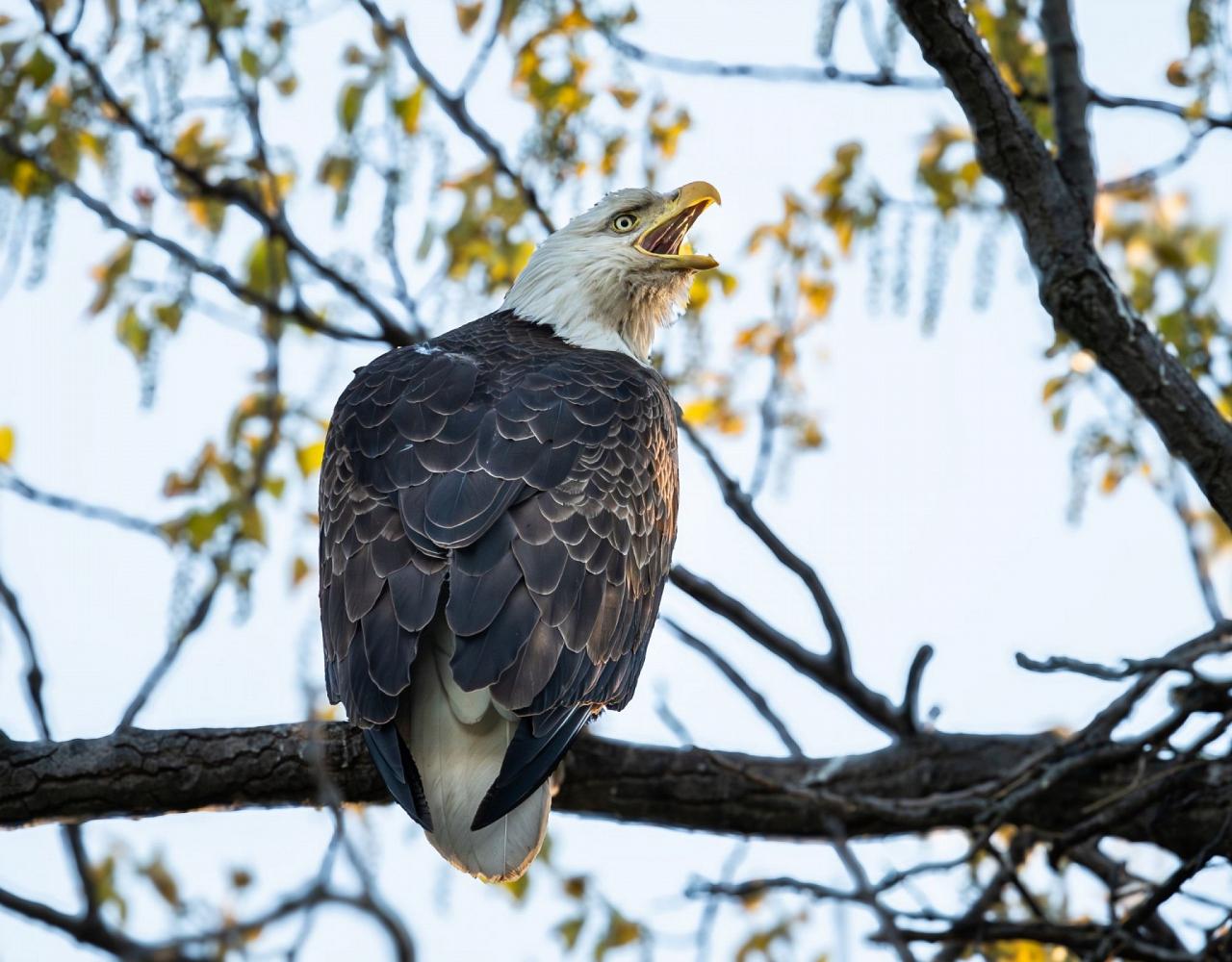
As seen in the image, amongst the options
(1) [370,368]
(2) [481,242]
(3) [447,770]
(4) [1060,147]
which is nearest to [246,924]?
(3) [447,770]

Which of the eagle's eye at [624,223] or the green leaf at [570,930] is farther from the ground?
the eagle's eye at [624,223]

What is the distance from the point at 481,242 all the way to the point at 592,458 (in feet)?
7.13

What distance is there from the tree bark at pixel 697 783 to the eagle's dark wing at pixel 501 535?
33 centimetres

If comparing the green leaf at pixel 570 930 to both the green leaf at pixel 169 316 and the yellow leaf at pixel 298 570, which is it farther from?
the green leaf at pixel 169 316

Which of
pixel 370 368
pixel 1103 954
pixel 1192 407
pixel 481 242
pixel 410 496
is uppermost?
pixel 481 242

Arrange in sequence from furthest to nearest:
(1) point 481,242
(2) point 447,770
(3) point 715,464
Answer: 1. (1) point 481,242
2. (3) point 715,464
3. (2) point 447,770

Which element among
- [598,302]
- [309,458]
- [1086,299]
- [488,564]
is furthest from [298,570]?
[1086,299]

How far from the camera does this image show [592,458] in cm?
496

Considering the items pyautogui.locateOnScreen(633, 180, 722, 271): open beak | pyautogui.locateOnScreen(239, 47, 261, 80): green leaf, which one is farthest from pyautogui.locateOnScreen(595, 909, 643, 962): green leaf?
pyautogui.locateOnScreen(239, 47, 261, 80): green leaf

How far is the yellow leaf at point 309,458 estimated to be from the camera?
6215mm

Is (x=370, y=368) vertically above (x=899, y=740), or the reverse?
(x=370, y=368)

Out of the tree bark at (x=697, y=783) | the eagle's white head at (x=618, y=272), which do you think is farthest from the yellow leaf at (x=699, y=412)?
the tree bark at (x=697, y=783)

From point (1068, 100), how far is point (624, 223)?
1.92m

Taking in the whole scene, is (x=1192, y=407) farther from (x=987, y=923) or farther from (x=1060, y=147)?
(x=987, y=923)
